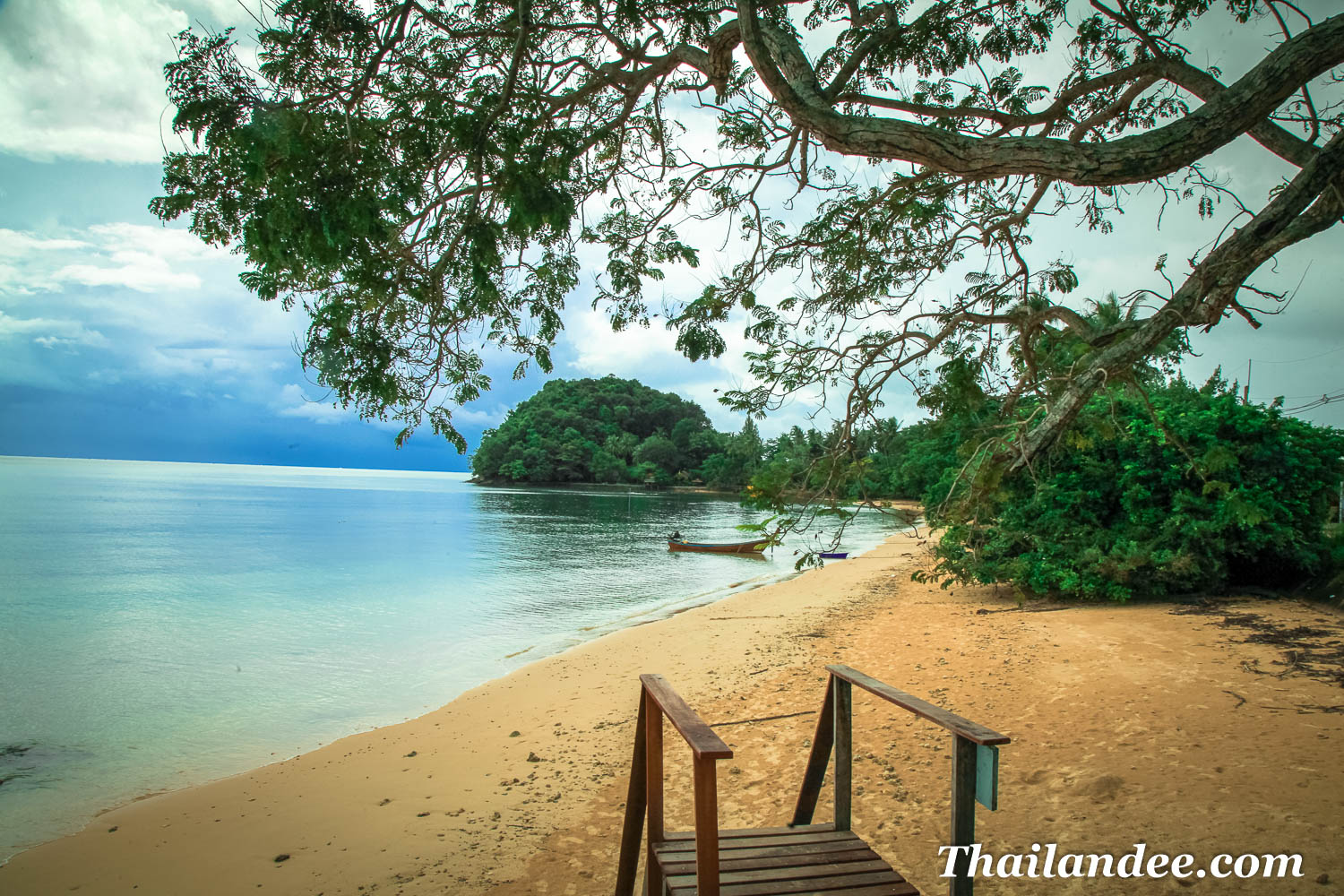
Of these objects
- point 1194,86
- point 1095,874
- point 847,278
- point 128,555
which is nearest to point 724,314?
point 847,278

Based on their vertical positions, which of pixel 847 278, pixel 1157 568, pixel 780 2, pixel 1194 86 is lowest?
pixel 1157 568

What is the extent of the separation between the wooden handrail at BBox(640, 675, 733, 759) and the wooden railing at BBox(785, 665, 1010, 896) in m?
0.72

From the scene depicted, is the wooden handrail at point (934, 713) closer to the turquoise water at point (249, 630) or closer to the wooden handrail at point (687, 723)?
the wooden handrail at point (687, 723)

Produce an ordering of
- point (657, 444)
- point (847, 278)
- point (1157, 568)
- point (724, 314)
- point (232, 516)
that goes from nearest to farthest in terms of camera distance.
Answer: point (724, 314)
point (847, 278)
point (1157, 568)
point (232, 516)
point (657, 444)

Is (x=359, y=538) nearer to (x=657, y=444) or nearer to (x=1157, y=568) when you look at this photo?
(x=1157, y=568)

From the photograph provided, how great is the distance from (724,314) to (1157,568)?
279 inches

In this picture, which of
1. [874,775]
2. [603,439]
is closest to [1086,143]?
[874,775]

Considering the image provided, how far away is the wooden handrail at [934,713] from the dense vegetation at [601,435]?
82.0m

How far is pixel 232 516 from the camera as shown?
44375 mm

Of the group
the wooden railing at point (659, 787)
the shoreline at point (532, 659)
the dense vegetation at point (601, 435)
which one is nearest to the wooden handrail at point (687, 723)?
the wooden railing at point (659, 787)

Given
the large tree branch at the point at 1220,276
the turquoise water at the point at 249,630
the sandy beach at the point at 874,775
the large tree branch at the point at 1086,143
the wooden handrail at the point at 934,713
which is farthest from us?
the turquoise water at the point at 249,630

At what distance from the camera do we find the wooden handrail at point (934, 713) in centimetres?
217

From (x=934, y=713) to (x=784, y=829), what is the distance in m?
0.97

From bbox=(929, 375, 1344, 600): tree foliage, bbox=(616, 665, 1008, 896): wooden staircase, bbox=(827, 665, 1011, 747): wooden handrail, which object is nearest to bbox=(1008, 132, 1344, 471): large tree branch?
bbox=(827, 665, 1011, 747): wooden handrail
